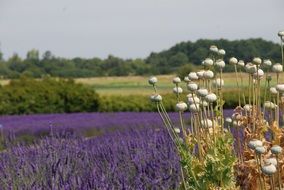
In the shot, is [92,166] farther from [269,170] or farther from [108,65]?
[108,65]

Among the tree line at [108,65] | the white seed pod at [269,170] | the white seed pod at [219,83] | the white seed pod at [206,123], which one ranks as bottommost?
the tree line at [108,65]

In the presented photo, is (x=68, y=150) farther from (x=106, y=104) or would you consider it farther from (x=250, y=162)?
(x=106, y=104)

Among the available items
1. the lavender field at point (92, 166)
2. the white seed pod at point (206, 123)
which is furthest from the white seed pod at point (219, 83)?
the lavender field at point (92, 166)

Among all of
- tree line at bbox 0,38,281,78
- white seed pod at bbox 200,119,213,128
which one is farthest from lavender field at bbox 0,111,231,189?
tree line at bbox 0,38,281,78

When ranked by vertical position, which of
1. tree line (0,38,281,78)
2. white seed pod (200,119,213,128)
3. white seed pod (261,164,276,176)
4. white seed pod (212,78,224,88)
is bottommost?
tree line (0,38,281,78)

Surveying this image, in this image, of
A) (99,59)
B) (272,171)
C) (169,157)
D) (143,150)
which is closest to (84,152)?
(143,150)

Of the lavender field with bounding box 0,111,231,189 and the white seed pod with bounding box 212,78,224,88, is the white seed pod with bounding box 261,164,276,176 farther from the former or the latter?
the lavender field with bounding box 0,111,231,189

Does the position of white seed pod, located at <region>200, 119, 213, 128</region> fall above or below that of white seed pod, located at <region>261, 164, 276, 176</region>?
above

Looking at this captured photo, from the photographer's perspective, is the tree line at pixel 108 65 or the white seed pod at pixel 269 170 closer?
the white seed pod at pixel 269 170

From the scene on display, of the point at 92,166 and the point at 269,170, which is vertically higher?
the point at 269,170

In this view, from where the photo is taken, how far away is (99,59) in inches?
2331

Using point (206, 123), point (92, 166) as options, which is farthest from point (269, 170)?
point (92, 166)

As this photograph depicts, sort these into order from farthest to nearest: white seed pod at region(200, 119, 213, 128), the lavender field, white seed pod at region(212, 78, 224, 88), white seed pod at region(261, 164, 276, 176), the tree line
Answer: the tree line
the lavender field
white seed pod at region(212, 78, 224, 88)
white seed pod at region(200, 119, 213, 128)
white seed pod at region(261, 164, 276, 176)

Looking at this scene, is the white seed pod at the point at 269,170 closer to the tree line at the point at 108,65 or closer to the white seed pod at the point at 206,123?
the white seed pod at the point at 206,123
